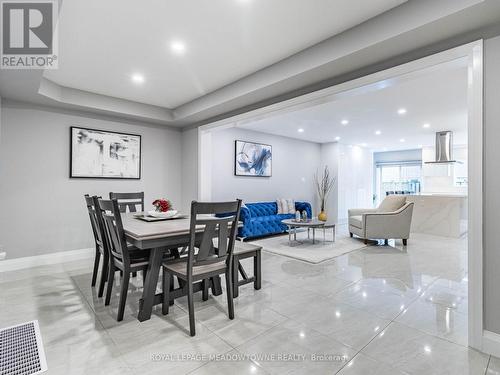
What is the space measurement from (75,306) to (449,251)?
5.68m

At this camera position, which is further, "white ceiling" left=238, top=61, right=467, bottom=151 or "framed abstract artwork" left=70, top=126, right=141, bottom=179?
"framed abstract artwork" left=70, top=126, right=141, bottom=179

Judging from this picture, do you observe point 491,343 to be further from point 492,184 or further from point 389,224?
point 389,224

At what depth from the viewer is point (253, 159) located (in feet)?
21.8

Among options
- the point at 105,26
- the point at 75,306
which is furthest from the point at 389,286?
the point at 105,26

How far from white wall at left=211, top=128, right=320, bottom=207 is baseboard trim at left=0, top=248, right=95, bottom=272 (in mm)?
2608

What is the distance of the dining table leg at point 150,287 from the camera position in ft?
7.50

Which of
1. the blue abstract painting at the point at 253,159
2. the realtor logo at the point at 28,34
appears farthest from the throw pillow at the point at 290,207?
the realtor logo at the point at 28,34

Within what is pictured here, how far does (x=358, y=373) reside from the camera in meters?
1.66

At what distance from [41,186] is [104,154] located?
3.34ft

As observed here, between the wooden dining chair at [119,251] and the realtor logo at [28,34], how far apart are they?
1.56m

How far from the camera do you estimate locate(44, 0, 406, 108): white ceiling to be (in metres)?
2.13

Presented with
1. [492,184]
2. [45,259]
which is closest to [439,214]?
[492,184]

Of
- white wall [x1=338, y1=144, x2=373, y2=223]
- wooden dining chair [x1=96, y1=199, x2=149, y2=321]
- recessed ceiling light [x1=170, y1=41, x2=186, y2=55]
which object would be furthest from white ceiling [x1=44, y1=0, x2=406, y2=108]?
white wall [x1=338, y1=144, x2=373, y2=223]

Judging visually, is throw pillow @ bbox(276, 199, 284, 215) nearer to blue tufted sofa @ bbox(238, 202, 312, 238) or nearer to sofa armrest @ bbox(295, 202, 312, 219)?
blue tufted sofa @ bbox(238, 202, 312, 238)
